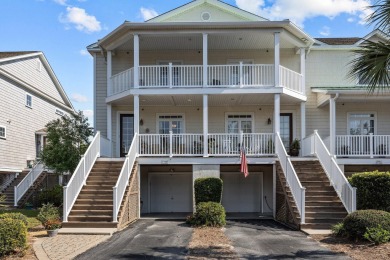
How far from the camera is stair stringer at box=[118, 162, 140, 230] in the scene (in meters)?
15.1

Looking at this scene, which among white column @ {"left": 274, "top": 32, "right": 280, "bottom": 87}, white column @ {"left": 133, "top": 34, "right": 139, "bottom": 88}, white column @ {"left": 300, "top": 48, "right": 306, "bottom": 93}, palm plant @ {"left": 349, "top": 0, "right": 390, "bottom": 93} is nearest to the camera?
palm plant @ {"left": 349, "top": 0, "right": 390, "bottom": 93}

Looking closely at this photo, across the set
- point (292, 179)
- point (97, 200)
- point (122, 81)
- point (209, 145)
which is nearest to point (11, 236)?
point (97, 200)

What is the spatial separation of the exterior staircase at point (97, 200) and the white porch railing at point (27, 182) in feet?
23.3

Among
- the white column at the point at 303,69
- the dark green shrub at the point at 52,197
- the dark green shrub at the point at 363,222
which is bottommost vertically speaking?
the dark green shrub at the point at 52,197

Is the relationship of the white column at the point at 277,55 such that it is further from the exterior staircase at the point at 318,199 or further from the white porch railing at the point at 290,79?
the exterior staircase at the point at 318,199

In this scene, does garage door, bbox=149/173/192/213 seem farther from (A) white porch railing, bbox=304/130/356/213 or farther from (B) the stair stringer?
(A) white porch railing, bbox=304/130/356/213

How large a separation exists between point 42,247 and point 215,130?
1213 cm

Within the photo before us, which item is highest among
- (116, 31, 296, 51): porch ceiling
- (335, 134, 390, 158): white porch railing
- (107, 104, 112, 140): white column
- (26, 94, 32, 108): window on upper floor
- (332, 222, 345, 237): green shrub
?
(116, 31, 296, 51): porch ceiling

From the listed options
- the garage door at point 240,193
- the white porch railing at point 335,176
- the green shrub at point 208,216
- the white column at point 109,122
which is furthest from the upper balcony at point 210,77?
the green shrub at point 208,216

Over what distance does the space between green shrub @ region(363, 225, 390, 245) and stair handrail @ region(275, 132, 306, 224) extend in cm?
331

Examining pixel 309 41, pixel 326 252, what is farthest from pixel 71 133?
pixel 326 252

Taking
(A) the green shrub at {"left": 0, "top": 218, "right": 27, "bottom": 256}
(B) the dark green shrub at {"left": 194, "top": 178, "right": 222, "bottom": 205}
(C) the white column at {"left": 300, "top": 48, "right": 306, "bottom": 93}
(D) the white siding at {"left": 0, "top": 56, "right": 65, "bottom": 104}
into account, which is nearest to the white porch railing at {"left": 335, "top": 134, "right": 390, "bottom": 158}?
(C) the white column at {"left": 300, "top": 48, "right": 306, "bottom": 93}

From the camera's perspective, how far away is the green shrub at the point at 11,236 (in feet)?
32.7

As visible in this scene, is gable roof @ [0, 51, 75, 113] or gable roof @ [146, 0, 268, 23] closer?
gable roof @ [146, 0, 268, 23]
